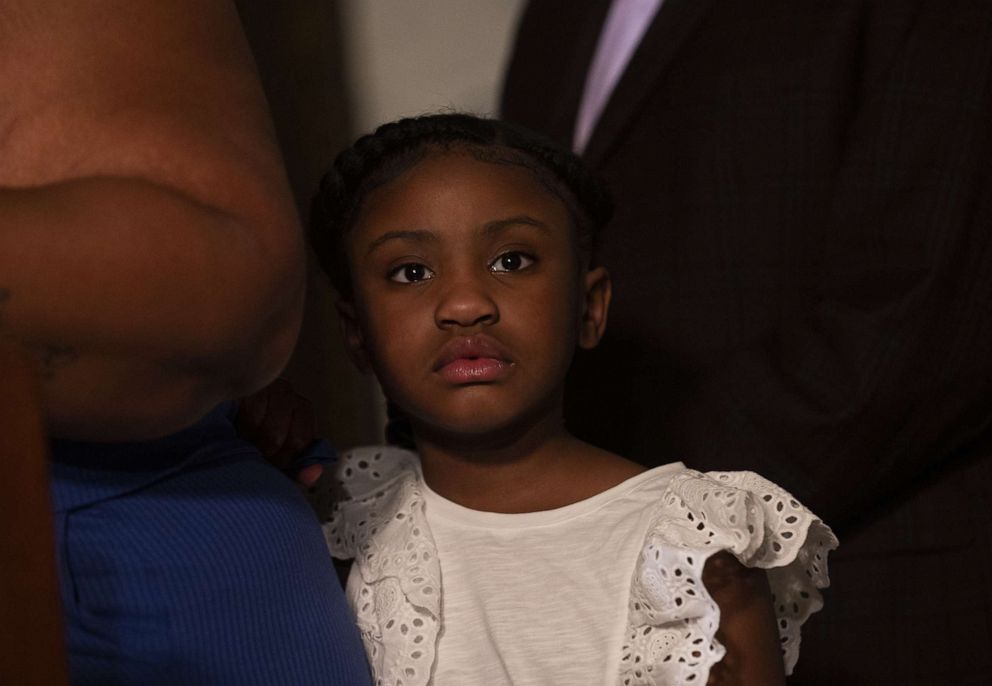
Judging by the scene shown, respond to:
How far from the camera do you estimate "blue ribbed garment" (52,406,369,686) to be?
816 mm

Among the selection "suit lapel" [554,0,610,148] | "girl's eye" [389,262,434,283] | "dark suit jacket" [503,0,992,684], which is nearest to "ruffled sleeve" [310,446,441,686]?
"girl's eye" [389,262,434,283]

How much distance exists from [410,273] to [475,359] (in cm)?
11

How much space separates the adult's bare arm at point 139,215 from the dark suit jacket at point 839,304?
776mm

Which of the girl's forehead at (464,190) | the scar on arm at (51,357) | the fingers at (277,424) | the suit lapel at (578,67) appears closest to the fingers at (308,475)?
the fingers at (277,424)

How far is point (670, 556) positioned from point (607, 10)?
1021 millimetres

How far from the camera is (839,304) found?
4.53ft

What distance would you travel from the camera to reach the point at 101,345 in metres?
0.62

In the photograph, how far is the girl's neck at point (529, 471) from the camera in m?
1.16

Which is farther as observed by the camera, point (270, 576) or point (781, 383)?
point (781, 383)

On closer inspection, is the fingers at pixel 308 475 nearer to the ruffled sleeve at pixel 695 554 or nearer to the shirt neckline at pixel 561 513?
the shirt neckline at pixel 561 513

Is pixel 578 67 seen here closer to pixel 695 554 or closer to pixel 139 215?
pixel 695 554

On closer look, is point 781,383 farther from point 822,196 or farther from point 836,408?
point 822,196

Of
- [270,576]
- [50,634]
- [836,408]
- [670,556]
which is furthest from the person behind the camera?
[836,408]

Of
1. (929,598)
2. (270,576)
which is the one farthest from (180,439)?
(929,598)
